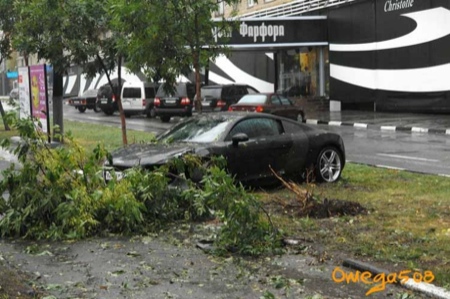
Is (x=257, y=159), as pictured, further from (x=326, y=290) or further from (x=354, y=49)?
(x=354, y=49)

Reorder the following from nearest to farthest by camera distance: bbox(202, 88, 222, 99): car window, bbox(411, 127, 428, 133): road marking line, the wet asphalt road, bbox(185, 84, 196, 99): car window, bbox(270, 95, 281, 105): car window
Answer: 1. the wet asphalt road
2. bbox(411, 127, 428, 133): road marking line
3. bbox(270, 95, 281, 105): car window
4. bbox(202, 88, 222, 99): car window
5. bbox(185, 84, 196, 99): car window

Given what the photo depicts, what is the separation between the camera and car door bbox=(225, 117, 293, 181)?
33.8ft

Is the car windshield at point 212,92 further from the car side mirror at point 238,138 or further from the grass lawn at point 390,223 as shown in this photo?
the car side mirror at point 238,138

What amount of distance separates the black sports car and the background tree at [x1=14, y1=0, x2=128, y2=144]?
4956 mm

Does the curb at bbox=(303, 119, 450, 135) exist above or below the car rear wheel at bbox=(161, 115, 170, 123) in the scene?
below

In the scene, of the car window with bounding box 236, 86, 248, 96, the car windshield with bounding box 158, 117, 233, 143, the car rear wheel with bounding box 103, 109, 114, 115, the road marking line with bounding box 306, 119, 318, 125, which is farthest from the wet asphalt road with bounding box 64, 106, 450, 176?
the car rear wheel with bounding box 103, 109, 114, 115

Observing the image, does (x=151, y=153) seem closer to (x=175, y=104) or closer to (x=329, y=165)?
(x=329, y=165)

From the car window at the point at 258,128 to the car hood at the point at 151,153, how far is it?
849mm

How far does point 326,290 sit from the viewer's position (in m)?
5.66

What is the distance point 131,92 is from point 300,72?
9549 millimetres

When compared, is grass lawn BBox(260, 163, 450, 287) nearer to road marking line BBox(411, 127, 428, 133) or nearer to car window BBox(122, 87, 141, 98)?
road marking line BBox(411, 127, 428, 133)

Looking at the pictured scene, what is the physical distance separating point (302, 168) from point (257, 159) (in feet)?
3.30

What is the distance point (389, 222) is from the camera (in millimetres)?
8125

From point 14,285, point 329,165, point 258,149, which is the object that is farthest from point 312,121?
point 14,285
